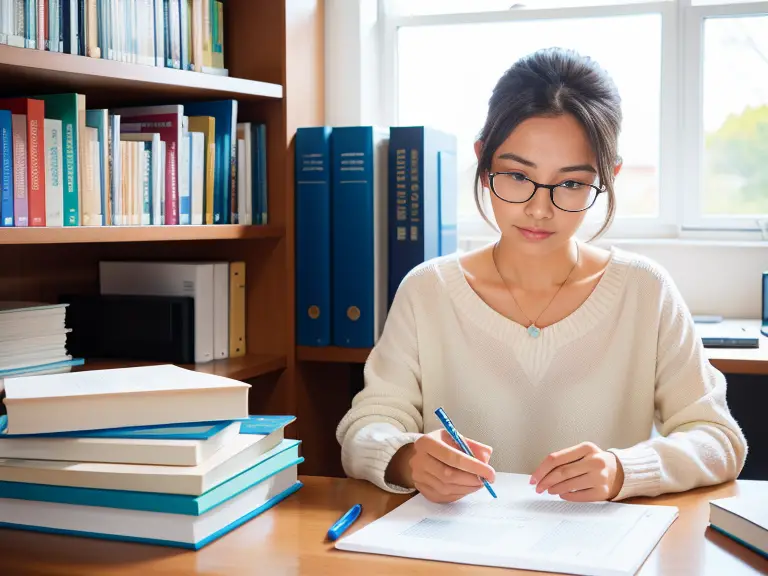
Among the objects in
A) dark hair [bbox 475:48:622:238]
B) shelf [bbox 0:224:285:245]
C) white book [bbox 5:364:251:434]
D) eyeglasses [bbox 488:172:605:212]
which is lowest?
white book [bbox 5:364:251:434]

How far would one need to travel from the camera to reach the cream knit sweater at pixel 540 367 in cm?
157

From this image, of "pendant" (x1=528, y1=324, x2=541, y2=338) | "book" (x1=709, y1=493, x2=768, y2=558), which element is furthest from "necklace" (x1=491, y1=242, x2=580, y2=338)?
"book" (x1=709, y1=493, x2=768, y2=558)

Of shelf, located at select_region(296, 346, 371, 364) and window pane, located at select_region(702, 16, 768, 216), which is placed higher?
window pane, located at select_region(702, 16, 768, 216)

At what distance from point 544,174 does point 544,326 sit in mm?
270

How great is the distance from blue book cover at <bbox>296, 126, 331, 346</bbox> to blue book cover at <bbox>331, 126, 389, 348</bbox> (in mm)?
17

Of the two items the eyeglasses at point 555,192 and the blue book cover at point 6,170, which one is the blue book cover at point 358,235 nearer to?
the eyeglasses at point 555,192

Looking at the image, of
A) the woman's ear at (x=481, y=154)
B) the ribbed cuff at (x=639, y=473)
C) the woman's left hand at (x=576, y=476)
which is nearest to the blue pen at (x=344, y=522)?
the woman's left hand at (x=576, y=476)

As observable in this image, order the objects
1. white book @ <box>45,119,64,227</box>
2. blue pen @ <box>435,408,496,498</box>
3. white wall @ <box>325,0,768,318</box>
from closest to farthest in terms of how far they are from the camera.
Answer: blue pen @ <box>435,408,496,498</box> → white book @ <box>45,119,64,227</box> → white wall @ <box>325,0,768,318</box>

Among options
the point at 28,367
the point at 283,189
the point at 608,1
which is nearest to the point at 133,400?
the point at 28,367

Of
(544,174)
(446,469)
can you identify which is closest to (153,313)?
(544,174)

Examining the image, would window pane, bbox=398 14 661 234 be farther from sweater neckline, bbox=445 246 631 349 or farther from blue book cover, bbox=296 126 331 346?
sweater neckline, bbox=445 246 631 349

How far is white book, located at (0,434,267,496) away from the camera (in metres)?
1.03

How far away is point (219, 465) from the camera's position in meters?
1.06

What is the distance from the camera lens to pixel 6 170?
1.55 metres
